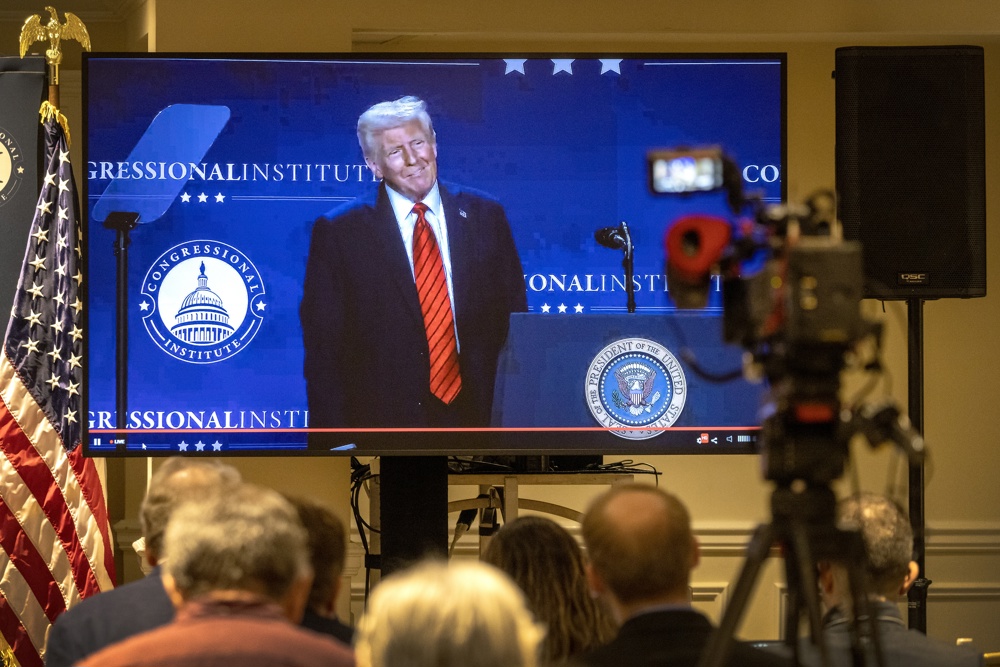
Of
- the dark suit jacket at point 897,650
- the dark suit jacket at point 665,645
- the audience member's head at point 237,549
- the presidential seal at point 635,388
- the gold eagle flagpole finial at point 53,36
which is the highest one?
the gold eagle flagpole finial at point 53,36

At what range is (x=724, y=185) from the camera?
6.86ft

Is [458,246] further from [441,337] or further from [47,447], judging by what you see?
[47,447]

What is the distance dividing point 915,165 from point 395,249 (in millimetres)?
1733

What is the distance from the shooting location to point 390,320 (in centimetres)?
405

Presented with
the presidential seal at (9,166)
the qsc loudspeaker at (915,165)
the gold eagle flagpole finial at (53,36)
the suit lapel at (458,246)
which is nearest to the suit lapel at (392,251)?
the suit lapel at (458,246)

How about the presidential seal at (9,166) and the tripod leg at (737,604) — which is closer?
the tripod leg at (737,604)

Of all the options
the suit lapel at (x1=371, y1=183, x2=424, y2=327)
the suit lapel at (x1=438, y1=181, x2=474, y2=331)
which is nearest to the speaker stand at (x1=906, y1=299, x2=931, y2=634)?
the suit lapel at (x1=438, y1=181, x2=474, y2=331)

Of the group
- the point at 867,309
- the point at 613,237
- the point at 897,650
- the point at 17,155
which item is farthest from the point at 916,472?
the point at 17,155

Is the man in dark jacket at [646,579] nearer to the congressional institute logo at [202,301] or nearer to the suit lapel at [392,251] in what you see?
the suit lapel at [392,251]

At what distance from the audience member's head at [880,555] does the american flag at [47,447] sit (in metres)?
2.43

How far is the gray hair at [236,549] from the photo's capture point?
1975 mm

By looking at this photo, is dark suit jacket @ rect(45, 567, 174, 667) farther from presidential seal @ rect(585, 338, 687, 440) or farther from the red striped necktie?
presidential seal @ rect(585, 338, 687, 440)

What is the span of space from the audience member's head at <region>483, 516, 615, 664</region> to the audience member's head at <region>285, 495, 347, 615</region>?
1.21 feet

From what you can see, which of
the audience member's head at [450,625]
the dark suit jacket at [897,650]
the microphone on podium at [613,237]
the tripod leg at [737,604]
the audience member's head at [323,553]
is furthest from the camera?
the microphone on podium at [613,237]
